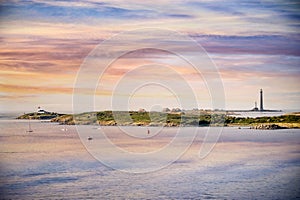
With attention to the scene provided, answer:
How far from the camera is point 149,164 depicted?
9.84 m

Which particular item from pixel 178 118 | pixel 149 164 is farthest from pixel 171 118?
pixel 149 164

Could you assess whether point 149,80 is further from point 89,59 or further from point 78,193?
point 78,193

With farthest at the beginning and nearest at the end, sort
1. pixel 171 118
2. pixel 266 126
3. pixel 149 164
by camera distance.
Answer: pixel 266 126, pixel 171 118, pixel 149 164

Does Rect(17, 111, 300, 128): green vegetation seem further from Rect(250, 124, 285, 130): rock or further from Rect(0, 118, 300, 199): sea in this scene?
Rect(0, 118, 300, 199): sea

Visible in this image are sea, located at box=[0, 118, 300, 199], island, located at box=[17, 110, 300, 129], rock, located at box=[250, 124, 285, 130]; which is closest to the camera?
sea, located at box=[0, 118, 300, 199]

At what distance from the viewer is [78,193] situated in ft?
25.3

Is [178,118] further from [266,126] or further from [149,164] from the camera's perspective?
[266,126]

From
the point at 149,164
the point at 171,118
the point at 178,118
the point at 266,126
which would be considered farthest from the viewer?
the point at 266,126

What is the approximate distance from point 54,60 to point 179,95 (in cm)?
238

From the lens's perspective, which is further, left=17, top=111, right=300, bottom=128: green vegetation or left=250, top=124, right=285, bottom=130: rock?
left=250, top=124, right=285, bottom=130: rock

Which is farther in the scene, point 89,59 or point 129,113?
point 129,113

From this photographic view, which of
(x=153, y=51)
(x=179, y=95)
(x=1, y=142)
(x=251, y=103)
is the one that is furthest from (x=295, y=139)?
(x=1, y=142)

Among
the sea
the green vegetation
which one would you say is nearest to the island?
the green vegetation

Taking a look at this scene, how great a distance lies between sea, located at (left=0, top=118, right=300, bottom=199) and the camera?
26.0 feet
